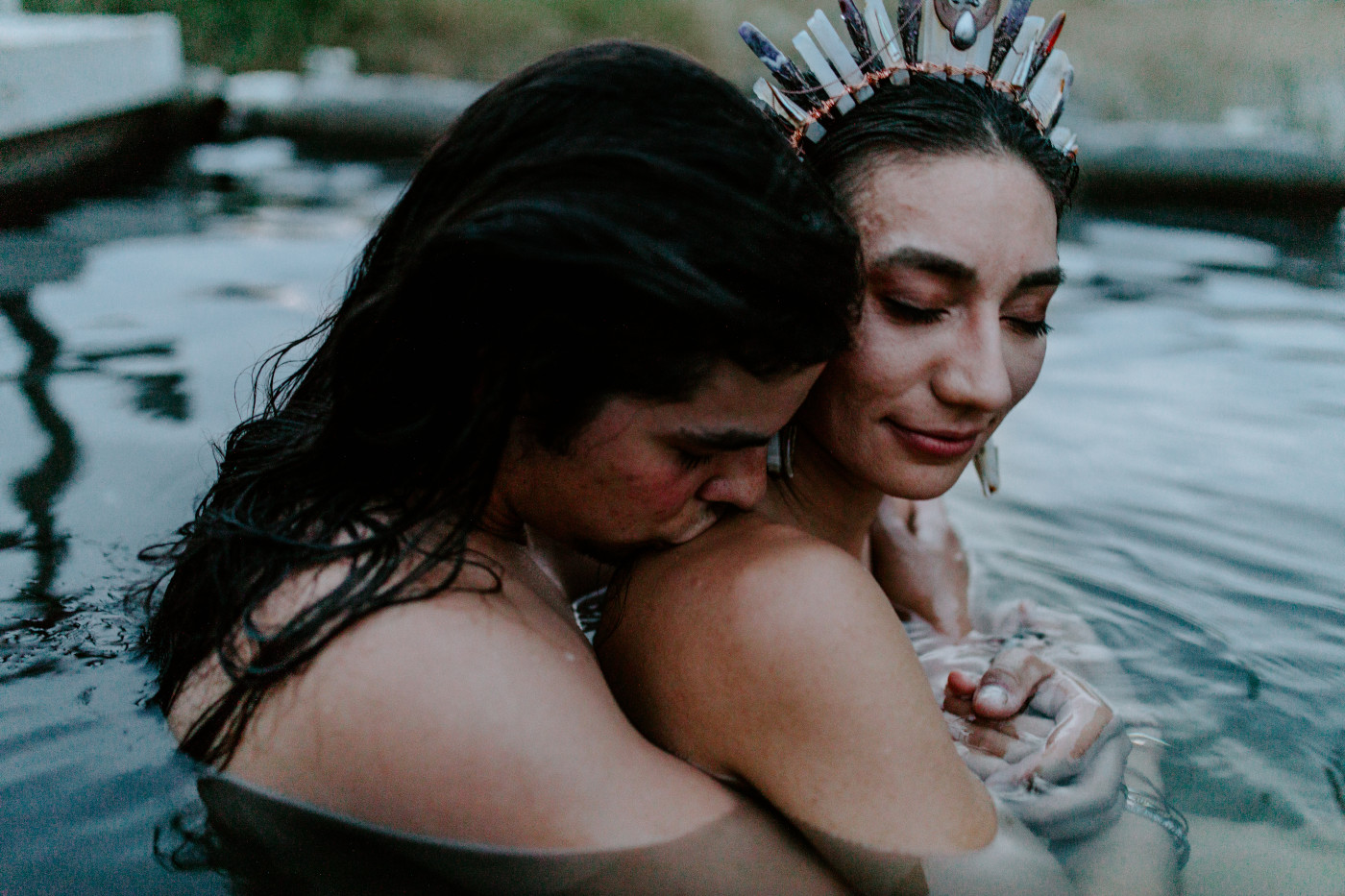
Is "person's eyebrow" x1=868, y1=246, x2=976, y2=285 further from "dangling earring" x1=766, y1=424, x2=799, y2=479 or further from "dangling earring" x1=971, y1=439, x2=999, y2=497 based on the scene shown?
"dangling earring" x1=971, y1=439, x2=999, y2=497

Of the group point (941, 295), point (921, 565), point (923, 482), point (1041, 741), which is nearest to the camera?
point (941, 295)

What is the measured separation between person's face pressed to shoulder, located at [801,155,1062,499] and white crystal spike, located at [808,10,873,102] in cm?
23

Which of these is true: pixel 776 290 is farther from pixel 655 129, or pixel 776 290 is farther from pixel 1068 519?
pixel 1068 519

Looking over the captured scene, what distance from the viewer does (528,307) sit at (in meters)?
1.84

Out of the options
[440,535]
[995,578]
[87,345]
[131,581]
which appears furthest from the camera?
[87,345]

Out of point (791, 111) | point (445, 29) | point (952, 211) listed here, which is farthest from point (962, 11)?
point (445, 29)

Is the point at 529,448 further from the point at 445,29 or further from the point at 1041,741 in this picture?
the point at 445,29

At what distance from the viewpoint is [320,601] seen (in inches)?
74.2

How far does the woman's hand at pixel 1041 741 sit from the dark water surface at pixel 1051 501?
26 cm

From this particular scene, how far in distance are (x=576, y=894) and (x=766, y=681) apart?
0.47 m

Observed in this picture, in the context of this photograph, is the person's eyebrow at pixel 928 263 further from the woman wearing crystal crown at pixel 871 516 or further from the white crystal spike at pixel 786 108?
the white crystal spike at pixel 786 108

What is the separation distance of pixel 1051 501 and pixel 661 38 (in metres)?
10.8

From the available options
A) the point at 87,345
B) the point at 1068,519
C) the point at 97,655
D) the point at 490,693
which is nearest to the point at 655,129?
the point at 490,693

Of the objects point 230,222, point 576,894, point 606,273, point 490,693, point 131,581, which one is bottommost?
point 230,222
